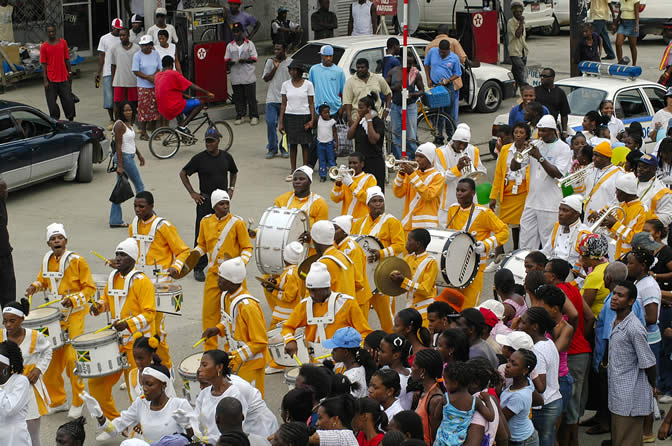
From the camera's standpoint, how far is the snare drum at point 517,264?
981 cm

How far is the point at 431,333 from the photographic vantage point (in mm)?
8250

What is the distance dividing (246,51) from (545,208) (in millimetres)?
8657

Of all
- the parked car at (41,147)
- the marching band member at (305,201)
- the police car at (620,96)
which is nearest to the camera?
the marching band member at (305,201)

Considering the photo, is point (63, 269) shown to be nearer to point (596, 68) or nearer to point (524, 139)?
point (524, 139)

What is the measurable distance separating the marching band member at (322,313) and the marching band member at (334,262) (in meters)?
0.54

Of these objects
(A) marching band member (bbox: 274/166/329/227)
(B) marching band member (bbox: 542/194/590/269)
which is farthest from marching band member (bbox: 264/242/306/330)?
(B) marching band member (bbox: 542/194/590/269)

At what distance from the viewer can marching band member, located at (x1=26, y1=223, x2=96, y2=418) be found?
9.45m

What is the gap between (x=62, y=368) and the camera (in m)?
9.55

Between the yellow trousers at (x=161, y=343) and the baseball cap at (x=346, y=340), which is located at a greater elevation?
the baseball cap at (x=346, y=340)

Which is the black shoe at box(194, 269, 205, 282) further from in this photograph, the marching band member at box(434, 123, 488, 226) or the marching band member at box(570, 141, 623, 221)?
the marching band member at box(570, 141, 623, 221)

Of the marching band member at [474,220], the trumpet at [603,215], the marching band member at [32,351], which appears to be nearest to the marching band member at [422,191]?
the marching band member at [474,220]

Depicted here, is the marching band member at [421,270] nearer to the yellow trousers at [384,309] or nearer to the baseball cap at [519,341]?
the yellow trousers at [384,309]

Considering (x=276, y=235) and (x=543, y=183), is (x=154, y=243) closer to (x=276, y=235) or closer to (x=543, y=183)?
(x=276, y=235)

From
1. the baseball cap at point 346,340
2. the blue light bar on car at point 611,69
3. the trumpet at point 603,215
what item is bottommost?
the baseball cap at point 346,340
